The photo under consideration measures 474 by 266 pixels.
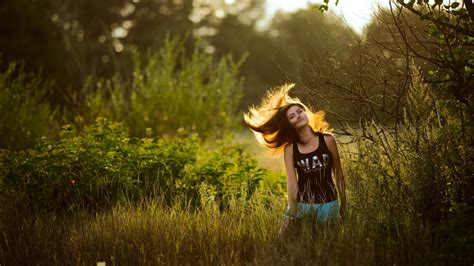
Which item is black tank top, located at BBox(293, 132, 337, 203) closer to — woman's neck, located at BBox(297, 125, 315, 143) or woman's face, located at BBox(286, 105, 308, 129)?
woman's neck, located at BBox(297, 125, 315, 143)

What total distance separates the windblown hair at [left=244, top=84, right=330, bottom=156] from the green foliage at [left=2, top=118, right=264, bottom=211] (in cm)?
97

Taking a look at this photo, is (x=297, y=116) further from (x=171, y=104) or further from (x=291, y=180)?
(x=171, y=104)

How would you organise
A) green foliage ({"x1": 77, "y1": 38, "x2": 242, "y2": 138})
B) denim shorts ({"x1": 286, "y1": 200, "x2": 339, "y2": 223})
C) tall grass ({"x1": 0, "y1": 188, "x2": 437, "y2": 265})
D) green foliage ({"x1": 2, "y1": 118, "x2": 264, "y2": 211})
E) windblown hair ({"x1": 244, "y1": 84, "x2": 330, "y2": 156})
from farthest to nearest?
green foliage ({"x1": 77, "y1": 38, "x2": 242, "y2": 138}) → green foliage ({"x1": 2, "y1": 118, "x2": 264, "y2": 211}) → windblown hair ({"x1": 244, "y1": 84, "x2": 330, "y2": 156}) → denim shorts ({"x1": 286, "y1": 200, "x2": 339, "y2": 223}) → tall grass ({"x1": 0, "y1": 188, "x2": 437, "y2": 265})

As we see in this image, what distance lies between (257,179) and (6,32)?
19.5 meters

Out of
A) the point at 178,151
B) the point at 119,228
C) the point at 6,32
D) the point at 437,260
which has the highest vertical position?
the point at 6,32

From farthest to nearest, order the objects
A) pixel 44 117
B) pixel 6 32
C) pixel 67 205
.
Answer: pixel 6 32 < pixel 44 117 < pixel 67 205

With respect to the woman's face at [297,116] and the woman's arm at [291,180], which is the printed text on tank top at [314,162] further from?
the woman's face at [297,116]

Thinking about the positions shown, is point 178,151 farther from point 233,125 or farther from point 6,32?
point 6,32

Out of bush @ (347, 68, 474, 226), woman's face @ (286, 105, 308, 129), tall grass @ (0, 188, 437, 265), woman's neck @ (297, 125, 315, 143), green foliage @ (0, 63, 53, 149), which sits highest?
green foliage @ (0, 63, 53, 149)

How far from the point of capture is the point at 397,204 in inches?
190

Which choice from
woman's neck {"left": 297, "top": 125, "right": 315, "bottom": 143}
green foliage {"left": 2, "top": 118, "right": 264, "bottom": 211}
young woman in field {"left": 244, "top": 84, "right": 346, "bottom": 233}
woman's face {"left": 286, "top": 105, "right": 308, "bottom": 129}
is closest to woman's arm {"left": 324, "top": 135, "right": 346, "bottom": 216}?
young woman in field {"left": 244, "top": 84, "right": 346, "bottom": 233}

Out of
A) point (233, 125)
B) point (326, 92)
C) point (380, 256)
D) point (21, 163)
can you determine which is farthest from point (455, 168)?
point (233, 125)

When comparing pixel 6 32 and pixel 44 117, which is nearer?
pixel 44 117

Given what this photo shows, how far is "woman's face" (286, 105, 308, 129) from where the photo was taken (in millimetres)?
5177
